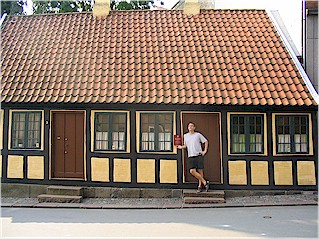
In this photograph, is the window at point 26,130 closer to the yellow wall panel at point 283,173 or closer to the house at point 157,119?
the house at point 157,119

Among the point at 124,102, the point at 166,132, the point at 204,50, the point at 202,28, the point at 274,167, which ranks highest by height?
the point at 202,28

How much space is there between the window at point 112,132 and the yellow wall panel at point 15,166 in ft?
7.12

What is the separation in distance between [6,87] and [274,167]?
7.65m

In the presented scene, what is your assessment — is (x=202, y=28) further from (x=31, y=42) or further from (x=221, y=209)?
(x=221, y=209)

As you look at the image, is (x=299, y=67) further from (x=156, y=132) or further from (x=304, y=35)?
(x=156, y=132)

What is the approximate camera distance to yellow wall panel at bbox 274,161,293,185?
11.3 m

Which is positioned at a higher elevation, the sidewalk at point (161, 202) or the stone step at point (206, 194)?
the stone step at point (206, 194)

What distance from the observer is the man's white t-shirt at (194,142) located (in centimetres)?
1077

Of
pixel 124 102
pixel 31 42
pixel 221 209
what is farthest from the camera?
pixel 31 42

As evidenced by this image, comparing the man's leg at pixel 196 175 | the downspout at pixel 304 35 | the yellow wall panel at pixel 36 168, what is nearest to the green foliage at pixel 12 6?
the yellow wall panel at pixel 36 168

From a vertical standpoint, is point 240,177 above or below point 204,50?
below

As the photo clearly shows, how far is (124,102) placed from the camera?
36.4 ft

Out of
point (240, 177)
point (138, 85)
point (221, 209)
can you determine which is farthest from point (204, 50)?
point (221, 209)

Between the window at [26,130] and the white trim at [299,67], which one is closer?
the white trim at [299,67]
